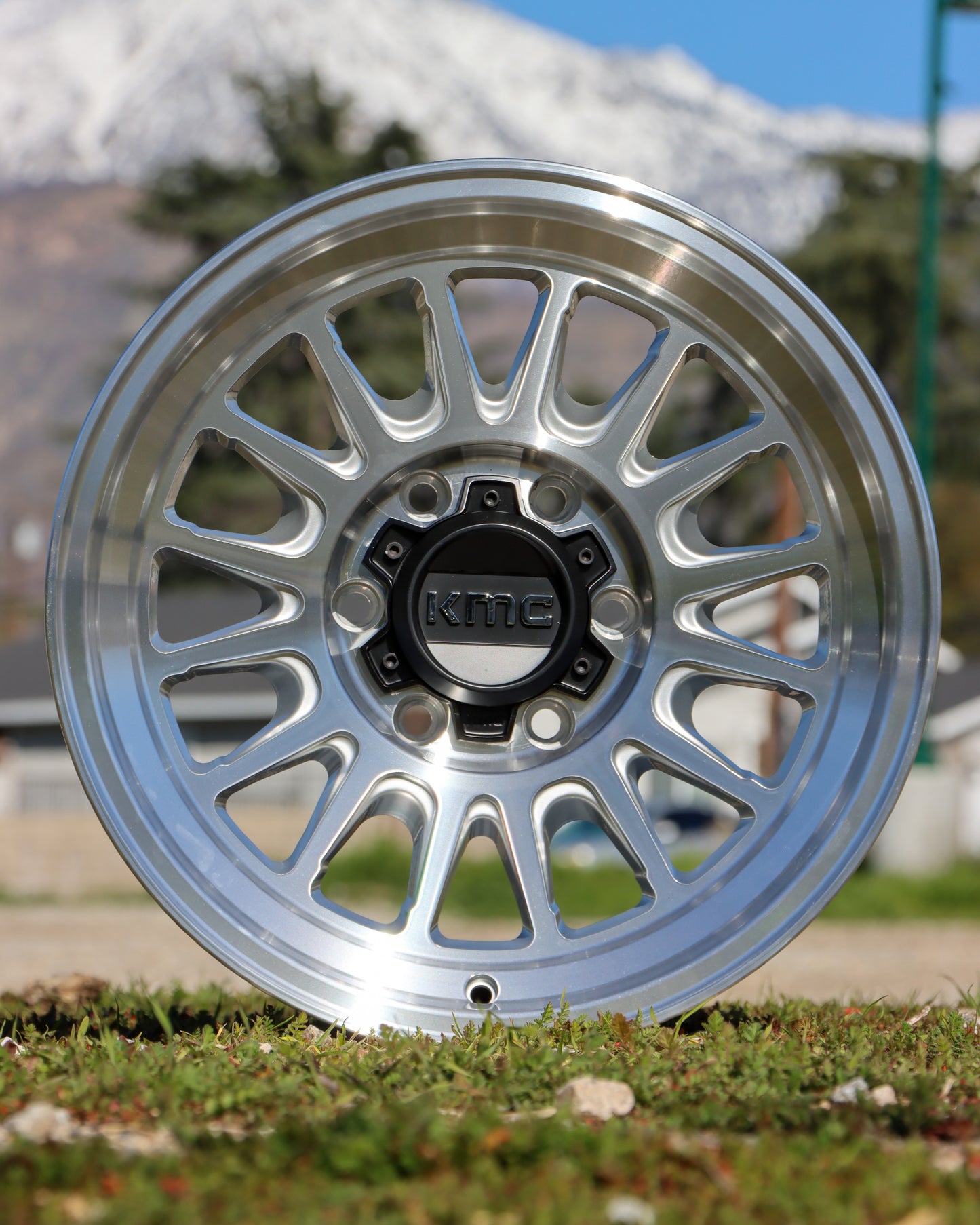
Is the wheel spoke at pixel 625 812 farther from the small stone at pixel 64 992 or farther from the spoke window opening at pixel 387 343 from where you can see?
the spoke window opening at pixel 387 343

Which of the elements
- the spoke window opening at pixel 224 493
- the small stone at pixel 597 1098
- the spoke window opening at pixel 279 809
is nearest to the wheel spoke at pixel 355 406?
the small stone at pixel 597 1098

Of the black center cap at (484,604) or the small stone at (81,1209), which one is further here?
the black center cap at (484,604)

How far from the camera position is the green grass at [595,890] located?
659 inches

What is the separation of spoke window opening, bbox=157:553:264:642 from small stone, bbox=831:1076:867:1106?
24.8 m

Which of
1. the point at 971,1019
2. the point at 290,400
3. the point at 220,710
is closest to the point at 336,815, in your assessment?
the point at 971,1019

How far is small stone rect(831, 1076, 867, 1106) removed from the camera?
2.87 m

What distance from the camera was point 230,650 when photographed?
12.1 feet

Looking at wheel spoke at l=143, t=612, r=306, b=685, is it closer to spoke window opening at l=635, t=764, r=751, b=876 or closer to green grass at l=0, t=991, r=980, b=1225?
green grass at l=0, t=991, r=980, b=1225

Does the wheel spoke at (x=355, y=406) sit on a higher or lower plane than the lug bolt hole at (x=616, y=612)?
higher

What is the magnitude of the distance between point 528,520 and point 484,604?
24cm

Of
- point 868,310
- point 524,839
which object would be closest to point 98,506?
point 524,839

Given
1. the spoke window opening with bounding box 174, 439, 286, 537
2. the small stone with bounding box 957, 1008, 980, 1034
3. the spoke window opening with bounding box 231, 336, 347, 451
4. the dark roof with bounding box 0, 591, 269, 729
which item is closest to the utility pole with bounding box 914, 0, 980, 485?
the small stone with bounding box 957, 1008, 980, 1034

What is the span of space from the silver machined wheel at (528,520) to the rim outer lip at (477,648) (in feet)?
0.26

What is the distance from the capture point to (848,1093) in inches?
115
